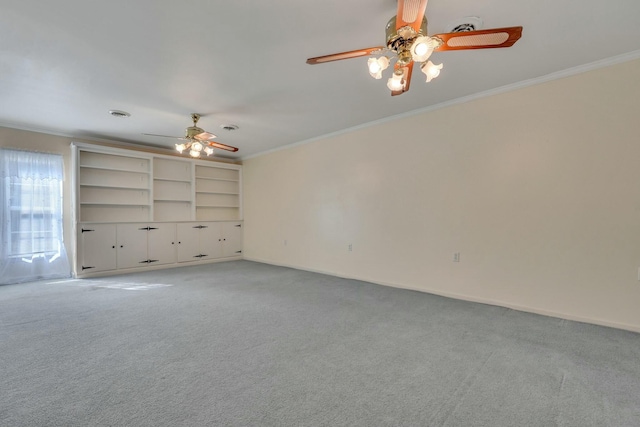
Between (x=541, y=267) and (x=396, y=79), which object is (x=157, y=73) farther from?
(x=541, y=267)

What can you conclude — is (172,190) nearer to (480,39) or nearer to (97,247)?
(97,247)

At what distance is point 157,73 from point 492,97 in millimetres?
3696

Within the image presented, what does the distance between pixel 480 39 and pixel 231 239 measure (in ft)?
20.7

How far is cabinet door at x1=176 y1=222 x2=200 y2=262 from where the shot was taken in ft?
20.0

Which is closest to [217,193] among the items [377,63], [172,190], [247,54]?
[172,190]

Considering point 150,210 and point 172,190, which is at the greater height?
point 172,190

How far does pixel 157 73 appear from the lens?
286cm

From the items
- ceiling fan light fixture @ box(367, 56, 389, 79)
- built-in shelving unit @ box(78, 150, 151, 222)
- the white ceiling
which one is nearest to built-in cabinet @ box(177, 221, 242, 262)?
built-in shelving unit @ box(78, 150, 151, 222)

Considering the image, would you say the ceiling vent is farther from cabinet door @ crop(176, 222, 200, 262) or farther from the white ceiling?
cabinet door @ crop(176, 222, 200, 262)

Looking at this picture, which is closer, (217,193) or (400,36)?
(400,36)

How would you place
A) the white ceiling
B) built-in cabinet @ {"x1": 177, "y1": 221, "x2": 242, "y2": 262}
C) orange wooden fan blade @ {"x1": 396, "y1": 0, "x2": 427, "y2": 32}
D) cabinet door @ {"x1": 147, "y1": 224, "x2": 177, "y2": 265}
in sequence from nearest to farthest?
1. orange wooden fan blade @ {"x1": 396, "y1": 0, "x2": 427, "y2": 32}
2. the white ceiling
3. cabinet door @ {"x1": 147, "y1": 224, "x2": 177, "y2": 265}
4. built-in cabinet @ {"x1": 177, "y1": 221, "x2": 242, "y2": 262}

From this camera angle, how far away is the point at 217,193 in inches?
274

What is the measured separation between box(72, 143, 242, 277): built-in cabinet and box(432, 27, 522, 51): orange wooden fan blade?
19.0ft

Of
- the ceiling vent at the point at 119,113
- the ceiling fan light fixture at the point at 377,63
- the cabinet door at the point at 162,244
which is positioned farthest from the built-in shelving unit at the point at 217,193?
the ceiling fan light fixture at the point at 377,63
